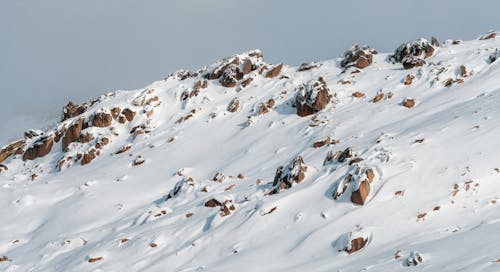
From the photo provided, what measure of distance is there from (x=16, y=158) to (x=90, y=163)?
1116 centimetres

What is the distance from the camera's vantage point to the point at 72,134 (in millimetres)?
44812

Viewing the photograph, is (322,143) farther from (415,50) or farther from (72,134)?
(72,134)

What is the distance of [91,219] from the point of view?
29.0 meters

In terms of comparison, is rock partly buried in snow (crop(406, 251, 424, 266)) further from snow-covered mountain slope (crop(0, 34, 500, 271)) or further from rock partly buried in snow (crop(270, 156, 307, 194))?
rock partly buried in snow (crop(270, 156, 307, 194))

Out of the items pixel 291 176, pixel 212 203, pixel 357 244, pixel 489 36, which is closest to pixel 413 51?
pixel 489 36

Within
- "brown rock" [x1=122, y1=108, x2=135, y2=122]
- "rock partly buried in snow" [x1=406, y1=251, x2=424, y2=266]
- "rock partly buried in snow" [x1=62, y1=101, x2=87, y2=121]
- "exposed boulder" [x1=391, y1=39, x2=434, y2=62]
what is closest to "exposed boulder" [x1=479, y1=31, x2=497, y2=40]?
"exposed boulder" [x1=391, y1=39, x2=434, y2=62]

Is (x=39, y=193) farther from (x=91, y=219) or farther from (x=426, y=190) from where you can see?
(x=426, y=190)

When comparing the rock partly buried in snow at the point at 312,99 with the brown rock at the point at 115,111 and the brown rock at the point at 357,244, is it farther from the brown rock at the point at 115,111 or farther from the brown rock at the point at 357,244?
the brown rock at the point at 357,244

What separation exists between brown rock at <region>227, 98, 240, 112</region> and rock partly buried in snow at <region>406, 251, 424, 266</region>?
30.1 meters

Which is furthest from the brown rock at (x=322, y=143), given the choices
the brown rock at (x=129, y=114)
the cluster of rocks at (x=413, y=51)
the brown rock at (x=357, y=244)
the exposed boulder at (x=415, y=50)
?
the brown rock at (x=129, y=114)

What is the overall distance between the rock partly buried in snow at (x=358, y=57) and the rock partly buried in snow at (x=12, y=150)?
36.4 m

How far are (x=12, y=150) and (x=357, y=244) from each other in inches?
1772

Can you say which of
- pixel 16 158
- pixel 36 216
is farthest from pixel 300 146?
pixel 16 158

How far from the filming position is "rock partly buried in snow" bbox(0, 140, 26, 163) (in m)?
47.1
